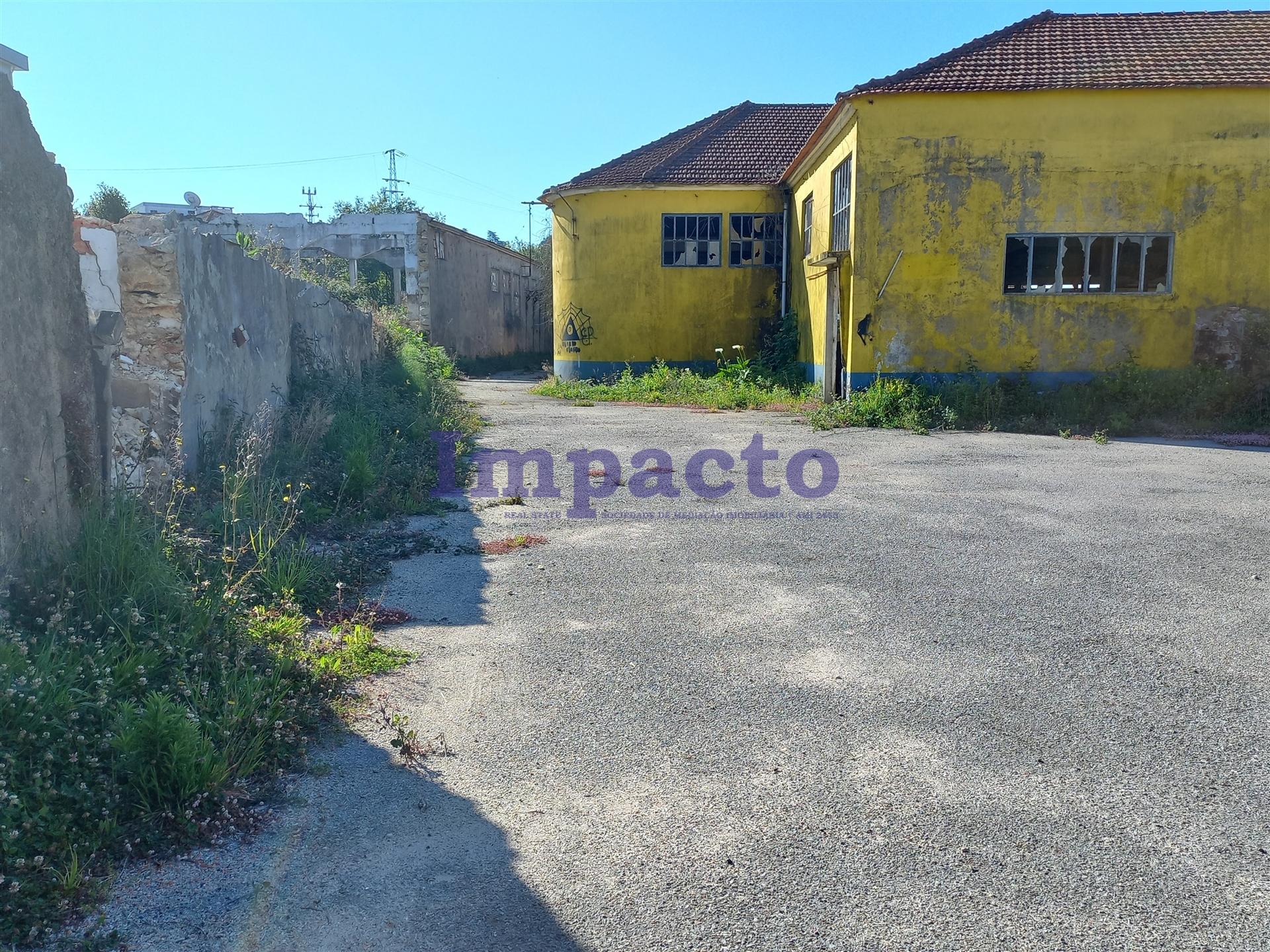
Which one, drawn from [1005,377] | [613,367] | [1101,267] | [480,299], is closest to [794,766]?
[1005,377]

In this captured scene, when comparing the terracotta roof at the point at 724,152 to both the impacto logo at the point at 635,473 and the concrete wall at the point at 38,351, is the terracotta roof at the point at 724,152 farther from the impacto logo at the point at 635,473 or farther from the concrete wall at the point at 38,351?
the concrete wall at the point at 38,351

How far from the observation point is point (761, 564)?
20.9ft

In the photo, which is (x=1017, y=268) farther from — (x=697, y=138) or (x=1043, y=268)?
(x=697, y=138)

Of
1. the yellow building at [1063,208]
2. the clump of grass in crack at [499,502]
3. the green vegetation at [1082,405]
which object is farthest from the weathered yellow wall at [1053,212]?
the clump of grass in crack at [499,502]

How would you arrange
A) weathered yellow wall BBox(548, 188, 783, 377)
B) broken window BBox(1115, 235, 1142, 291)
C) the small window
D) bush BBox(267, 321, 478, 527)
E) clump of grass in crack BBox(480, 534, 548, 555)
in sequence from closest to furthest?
clump of grass in crack BBox(480, 534, 548, 555)
bush BBox(267, 321, 478, 527)
broken window BBox(1115, 235, 1142, 291)
the small window
weathered yellow wall BBox(548, 188, 783, 377)

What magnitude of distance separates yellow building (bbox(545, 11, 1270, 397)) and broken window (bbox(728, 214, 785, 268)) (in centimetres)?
672

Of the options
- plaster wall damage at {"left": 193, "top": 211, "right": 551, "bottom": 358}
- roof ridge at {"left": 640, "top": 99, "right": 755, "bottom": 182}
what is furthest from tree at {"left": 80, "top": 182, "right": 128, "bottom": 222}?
roof ridge at {"left": 640, "top": 99, "right": 755, "bottom": 182}

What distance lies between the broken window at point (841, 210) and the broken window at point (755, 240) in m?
5.14

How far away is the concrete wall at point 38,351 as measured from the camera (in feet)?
13.3

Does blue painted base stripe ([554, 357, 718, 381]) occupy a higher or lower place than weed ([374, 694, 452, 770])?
higher

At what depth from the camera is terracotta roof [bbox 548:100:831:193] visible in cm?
2177

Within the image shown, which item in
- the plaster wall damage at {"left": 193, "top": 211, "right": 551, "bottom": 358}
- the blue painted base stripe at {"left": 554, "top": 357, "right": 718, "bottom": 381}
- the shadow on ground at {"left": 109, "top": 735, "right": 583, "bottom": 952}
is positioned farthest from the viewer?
the plaster wall damage at {"left": 193, "top": 211, "right": 551, "bottom": 358}

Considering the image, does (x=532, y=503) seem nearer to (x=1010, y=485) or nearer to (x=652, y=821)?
(x=1010, y=485)

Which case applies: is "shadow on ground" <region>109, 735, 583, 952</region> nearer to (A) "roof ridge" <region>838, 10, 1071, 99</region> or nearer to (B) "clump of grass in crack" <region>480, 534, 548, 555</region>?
(B) "clump of grass in crack" <region>480, 534, 548, 555</region>
